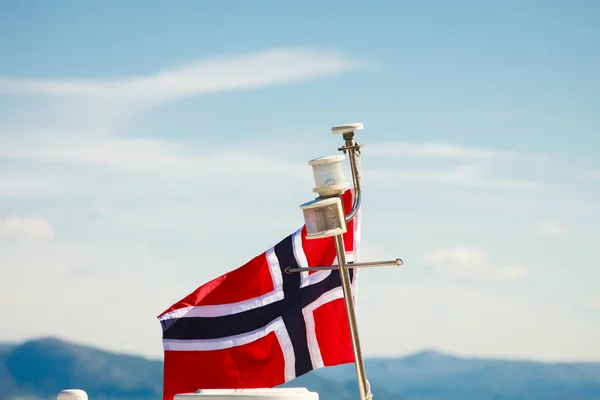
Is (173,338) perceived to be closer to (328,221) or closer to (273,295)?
(273,295)

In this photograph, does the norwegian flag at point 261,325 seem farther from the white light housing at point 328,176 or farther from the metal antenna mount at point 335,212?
the white light housing at point 328,176

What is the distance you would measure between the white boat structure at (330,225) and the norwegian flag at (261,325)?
2.35ft

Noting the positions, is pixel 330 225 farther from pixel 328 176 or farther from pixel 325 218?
pixel 328 176

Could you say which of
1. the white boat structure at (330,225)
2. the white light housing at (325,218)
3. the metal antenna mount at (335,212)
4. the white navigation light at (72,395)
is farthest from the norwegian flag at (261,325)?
the white light housing at (325,218)

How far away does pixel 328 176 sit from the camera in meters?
6.00

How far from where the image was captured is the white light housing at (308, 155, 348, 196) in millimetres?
5980

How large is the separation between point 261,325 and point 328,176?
5.50 ft

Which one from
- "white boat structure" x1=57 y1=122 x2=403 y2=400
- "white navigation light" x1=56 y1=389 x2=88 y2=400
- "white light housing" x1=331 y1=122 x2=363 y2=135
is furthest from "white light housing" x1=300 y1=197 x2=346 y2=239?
"white navigation light" x1=56 y1=389 x2=88 y2=400

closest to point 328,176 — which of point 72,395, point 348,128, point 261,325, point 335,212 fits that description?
point 335,212

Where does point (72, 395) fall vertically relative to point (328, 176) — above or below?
below

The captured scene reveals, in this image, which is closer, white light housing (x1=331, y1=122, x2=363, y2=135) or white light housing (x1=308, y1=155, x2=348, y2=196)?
white light housing (x1=308, y1=155, x2=348, y2=196)

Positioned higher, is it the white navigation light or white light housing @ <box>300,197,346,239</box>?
white light housing @ <box>300,197,346,239</box>

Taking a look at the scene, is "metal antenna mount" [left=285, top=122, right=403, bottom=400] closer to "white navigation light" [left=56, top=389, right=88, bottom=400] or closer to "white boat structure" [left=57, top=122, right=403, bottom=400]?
"white boat structure" [left=57, top=122, right=403, bottom=400]

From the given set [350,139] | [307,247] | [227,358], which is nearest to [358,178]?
[350,139]
